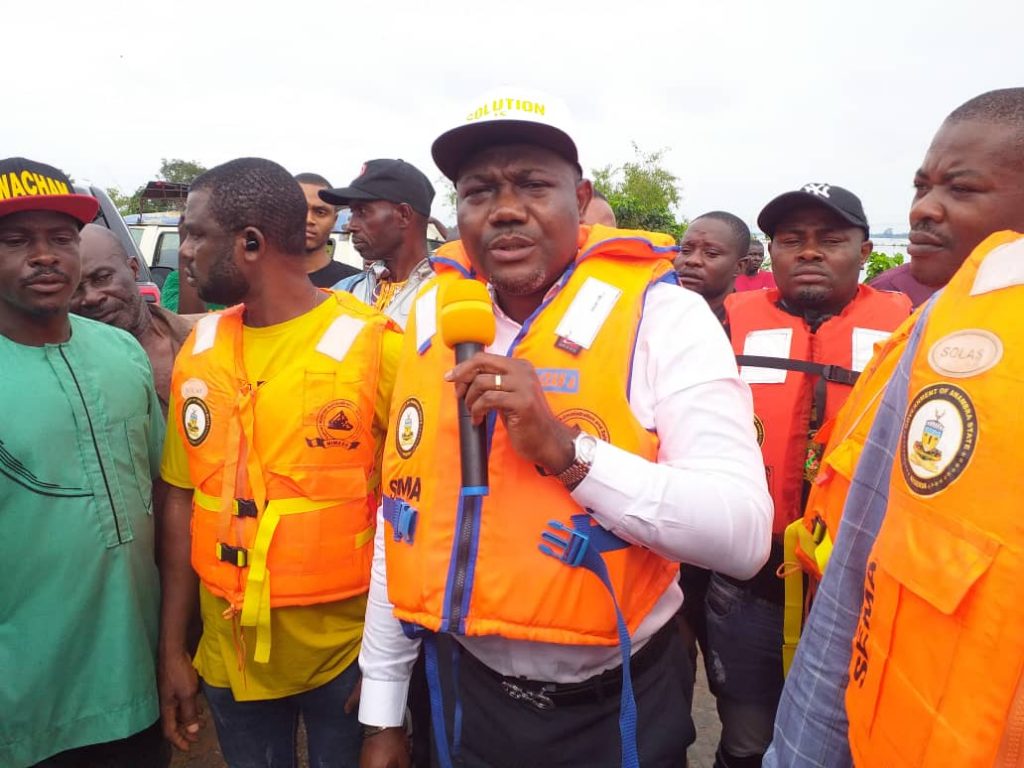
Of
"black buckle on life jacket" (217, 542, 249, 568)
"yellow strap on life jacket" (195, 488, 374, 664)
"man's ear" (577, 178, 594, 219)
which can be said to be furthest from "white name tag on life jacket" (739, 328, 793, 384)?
"black buckle on life jacket" (217, 542, 249, 568)

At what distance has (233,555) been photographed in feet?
7.03

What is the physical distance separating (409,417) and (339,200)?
2.87 meters

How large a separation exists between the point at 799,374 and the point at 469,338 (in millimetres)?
1723

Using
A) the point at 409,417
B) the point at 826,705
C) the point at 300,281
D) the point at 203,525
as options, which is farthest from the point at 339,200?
the point at 826,705

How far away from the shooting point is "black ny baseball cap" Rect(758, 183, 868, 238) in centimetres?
274

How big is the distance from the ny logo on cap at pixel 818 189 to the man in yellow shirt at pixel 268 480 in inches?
70.7

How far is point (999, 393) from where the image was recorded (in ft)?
3.07

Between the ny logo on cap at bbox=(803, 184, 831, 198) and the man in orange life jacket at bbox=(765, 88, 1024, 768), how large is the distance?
1330mm

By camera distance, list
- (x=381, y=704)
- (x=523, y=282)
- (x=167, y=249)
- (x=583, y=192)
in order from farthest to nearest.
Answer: (x=167, y=249)
(x=583, y=192)
(x=381, y=704)
(x=523, y=282)

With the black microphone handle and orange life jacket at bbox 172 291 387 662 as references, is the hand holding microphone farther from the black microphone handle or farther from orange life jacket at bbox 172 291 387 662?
orange life jacket at bbox 172 291 387 662

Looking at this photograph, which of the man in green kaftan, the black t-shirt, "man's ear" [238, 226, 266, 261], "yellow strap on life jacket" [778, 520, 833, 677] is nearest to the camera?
the man in green kaftan

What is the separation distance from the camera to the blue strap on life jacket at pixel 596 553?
1483 millimetres

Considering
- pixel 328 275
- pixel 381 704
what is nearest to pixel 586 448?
pixel 381 704

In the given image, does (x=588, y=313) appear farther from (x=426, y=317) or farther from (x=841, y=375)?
(x=841, y=375)
